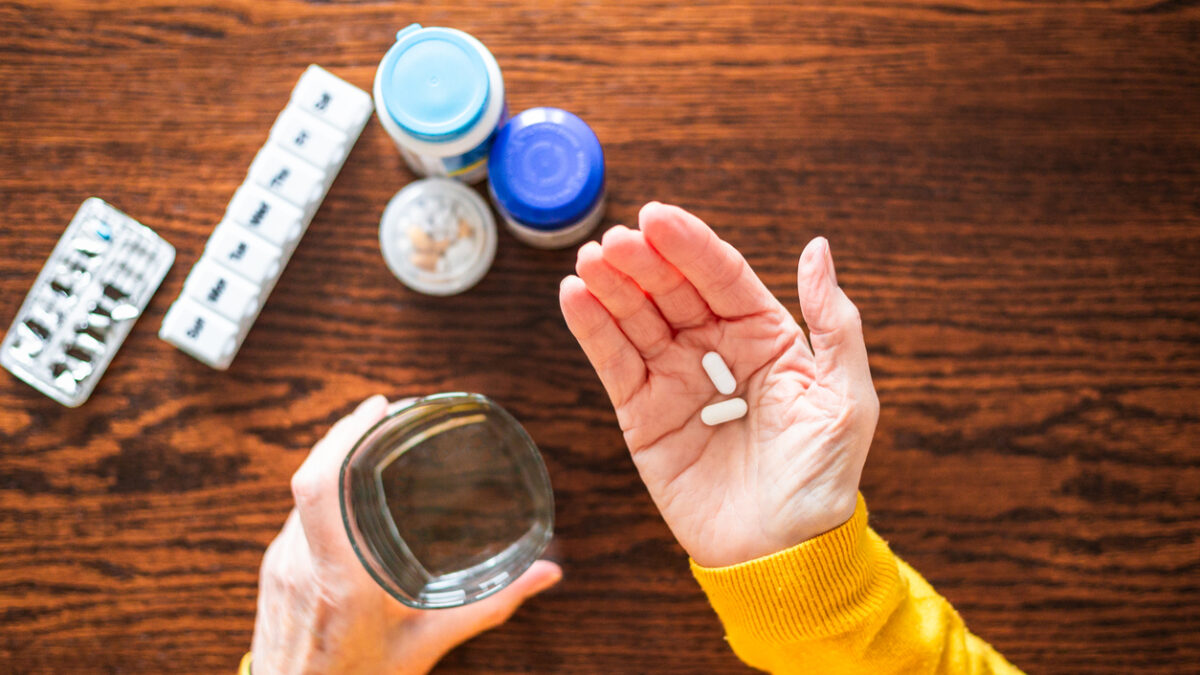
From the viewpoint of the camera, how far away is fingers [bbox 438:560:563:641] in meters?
0.77

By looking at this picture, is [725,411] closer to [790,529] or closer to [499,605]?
[790,529]

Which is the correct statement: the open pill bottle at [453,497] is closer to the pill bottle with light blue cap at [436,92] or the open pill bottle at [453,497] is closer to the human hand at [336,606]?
the human hand at [336,606]

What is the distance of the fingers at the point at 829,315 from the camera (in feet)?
1.95

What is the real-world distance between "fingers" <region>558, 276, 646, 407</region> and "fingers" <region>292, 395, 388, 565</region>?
0.75ft

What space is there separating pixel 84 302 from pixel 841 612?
80cm

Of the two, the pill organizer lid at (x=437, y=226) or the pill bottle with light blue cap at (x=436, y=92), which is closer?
the pill bottle with light blue cap at (x=436, y=92)

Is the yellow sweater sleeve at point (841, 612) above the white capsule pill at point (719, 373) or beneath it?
beneath

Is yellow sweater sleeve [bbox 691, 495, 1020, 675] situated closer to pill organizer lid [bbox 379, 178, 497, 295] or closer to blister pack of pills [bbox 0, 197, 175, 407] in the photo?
pill organizer lid [bbox 379, 178, 497, 295]

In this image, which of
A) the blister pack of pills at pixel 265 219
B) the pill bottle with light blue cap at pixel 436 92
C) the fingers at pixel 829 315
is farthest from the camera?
the blister pack of pills at pixel 265 219

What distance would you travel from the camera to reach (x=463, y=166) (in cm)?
Result: 76

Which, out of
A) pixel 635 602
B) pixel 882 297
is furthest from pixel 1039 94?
pixel 635 602

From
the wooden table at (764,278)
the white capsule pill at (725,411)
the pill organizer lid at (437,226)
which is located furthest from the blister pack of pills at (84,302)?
the white capsule pill at (725,411)

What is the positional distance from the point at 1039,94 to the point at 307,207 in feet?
2.56

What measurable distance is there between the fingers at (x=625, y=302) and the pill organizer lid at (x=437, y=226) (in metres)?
0.18
